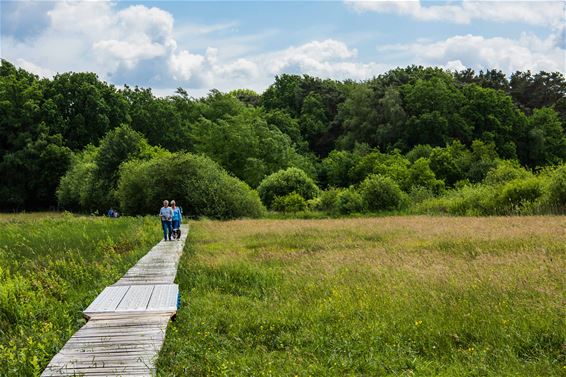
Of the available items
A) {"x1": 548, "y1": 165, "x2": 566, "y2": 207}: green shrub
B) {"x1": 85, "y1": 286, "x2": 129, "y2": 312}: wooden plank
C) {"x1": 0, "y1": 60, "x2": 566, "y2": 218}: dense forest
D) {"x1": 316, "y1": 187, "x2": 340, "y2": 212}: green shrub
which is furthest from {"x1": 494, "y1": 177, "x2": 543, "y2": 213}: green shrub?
{"x1": 85, "y1": 286, "x2": 129, "y2": 312}: wooden plank

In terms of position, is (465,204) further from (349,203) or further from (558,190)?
(349,203)

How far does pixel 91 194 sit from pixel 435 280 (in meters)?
46.0

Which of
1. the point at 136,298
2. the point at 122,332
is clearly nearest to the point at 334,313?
the point at 122,332

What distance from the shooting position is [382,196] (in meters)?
42.5

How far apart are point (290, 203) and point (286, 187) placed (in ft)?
11.1

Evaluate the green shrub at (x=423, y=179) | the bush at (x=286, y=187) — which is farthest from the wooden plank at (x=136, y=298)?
the green shrub at (x=423, y=179)

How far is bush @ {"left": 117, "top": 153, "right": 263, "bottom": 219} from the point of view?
128 feet

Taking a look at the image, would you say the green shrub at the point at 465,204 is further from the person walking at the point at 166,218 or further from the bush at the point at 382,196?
the person walking at the point at 166,218

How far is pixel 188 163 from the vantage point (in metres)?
39.6

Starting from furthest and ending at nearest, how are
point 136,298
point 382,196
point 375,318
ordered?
point 382,196 → point 136,298 → point 375,318

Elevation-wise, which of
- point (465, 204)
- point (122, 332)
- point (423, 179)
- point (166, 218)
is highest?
point (122, 332)

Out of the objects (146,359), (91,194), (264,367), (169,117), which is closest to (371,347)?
(264,367)

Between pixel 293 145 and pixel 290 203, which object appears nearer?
pixel 290 203

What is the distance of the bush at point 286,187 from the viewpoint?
51.3 m
